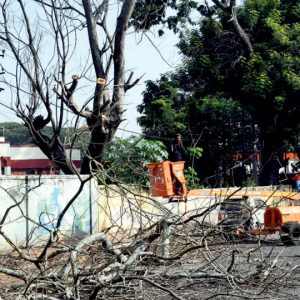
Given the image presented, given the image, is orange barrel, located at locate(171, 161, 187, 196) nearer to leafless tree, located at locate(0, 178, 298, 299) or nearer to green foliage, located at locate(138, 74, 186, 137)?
leafless tree, located at locate(0, 178, 298, 299)

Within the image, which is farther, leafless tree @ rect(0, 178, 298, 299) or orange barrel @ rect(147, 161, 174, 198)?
orange barrel @ rect(147, 161, 174, 198)

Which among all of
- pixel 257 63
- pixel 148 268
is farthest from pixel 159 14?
pixel 148 268

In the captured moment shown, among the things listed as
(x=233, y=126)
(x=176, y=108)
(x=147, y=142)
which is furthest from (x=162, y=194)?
(x=233, y=126)

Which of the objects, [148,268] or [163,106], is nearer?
[148,268]

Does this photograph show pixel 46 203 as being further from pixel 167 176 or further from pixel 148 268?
pixel 148 268

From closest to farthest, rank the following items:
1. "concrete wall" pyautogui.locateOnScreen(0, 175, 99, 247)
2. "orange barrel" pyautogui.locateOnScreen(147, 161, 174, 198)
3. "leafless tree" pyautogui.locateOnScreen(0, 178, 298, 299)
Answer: "leafless tree" pyautogui.locateOnScreen(0, 178, 298, 299)
"concrete wall" pyautogui.locateOnScreen(0, 175, 99, 247)
"orange barrel" pyautogui.locateOnScreen(147, 161, 174, 198)

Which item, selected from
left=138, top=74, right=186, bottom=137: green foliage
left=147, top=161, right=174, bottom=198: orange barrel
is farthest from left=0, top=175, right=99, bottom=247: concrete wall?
left=138, top=74, right=186, bottom=137: green foliage

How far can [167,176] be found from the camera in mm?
18766

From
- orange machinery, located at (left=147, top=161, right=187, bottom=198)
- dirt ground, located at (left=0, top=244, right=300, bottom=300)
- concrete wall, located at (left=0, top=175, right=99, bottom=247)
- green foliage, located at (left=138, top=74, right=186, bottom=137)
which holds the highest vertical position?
green foliage, located at (left=138, top=74, right=186, bottom=137)

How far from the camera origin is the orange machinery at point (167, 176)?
18.6m

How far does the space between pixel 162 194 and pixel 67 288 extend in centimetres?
1016

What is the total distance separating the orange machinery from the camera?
18562 millimetres

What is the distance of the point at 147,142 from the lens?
88.0ft

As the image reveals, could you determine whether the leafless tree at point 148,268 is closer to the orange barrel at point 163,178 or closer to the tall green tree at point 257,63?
the orange barrel at point 163,178
